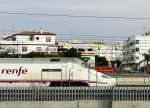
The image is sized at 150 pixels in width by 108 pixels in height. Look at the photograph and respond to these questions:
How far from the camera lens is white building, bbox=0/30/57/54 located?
13300 centimetres

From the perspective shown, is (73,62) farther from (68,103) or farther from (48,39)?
(48,39)

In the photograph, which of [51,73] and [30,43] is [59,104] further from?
[30,43]

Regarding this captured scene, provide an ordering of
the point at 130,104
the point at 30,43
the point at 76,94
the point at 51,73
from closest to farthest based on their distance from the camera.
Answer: the point at 130,104, the point at 76,94, the point at 51,73, the point at 30,43

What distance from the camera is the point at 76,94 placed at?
1552 cm

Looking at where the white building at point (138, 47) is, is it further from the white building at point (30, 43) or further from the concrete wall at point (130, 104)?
the concrete wall at point (130, 104)

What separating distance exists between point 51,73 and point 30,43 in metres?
112

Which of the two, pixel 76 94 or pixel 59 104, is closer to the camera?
pixel 59 104

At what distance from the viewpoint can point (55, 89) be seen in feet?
51.6

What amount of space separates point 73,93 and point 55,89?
2.08 feet

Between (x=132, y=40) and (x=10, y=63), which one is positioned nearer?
(x=10, y=63)

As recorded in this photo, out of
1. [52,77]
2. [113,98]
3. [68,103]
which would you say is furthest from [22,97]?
[52,77]

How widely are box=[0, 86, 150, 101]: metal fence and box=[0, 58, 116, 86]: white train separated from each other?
11258mm

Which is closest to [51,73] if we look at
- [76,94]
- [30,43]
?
[76,94]

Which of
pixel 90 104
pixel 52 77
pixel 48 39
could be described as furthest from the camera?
pixel 48 39
